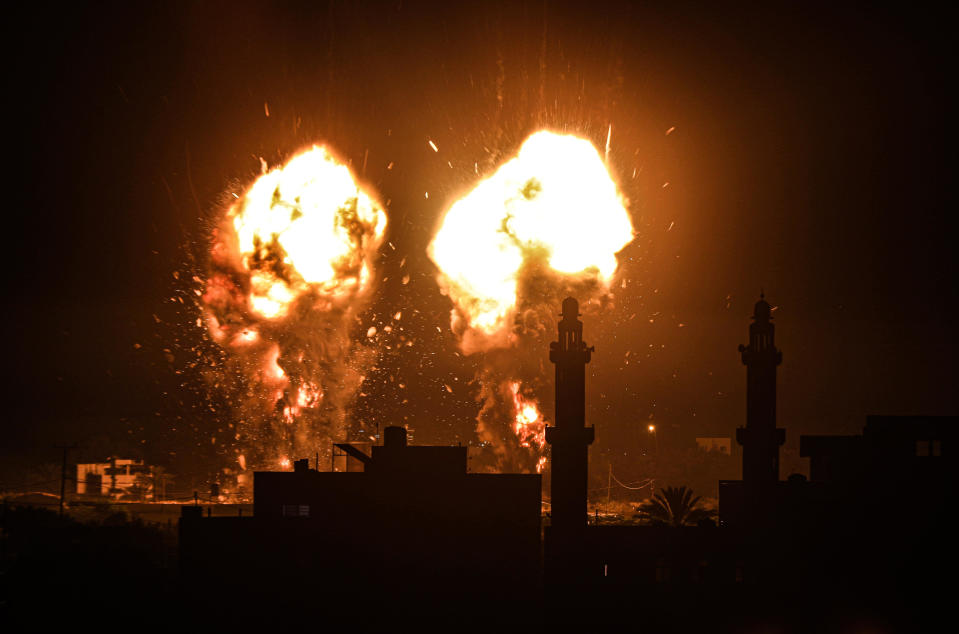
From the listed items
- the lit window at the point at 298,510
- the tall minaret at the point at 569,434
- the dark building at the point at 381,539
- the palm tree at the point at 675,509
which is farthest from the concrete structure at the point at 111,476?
the tall minaret at the point at 569,434

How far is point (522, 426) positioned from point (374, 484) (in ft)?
123

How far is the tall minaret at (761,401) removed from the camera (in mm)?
49719

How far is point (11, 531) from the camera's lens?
66.4m

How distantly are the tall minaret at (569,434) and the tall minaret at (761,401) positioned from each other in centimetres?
958

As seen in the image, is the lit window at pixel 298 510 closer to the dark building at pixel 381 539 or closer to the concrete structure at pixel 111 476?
the dark building at pixel 381 539

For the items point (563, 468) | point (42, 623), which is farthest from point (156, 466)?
point (563, 468)

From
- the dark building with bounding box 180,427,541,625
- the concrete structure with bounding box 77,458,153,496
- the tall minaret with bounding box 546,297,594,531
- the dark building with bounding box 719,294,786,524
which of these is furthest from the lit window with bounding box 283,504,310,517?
the concrete structure with bounding box 77,458,153,496

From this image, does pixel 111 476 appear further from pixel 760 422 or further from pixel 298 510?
pixel 760 422

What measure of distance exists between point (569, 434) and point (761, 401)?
36.9 feet

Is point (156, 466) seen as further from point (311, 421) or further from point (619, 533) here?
point (619, 533)

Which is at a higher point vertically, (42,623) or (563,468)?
(563,468)

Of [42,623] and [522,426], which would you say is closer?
[42,623]

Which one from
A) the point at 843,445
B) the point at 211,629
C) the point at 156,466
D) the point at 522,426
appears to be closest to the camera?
the point at 211,629

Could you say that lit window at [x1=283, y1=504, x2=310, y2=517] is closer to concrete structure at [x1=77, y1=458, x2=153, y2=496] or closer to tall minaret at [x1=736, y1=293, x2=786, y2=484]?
tall minaret at [x1=736, y1=293, x2=786, y2=484]
